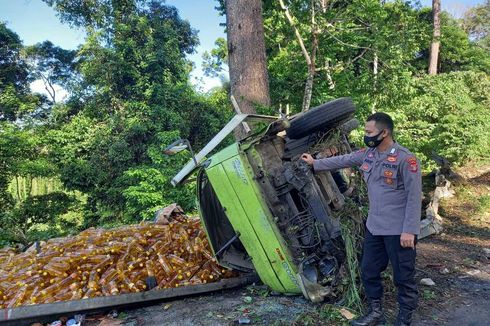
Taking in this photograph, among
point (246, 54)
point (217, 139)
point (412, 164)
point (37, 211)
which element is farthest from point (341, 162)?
point (37, 211)

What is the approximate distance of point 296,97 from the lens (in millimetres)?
→ 11375

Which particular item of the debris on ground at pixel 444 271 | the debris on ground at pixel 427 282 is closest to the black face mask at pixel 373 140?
the debris on ground at pixel 427 282

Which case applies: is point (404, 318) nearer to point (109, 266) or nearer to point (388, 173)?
point (388, 173)

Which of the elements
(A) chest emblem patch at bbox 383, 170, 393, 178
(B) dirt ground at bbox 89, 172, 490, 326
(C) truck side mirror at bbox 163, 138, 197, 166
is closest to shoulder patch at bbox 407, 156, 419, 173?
(A) chest emblem patch at bbox 383, 170, 393, 178

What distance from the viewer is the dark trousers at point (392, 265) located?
3219 millimetres

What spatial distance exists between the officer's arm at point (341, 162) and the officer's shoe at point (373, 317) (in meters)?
1.24

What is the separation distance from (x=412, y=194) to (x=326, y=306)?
134 centimetres

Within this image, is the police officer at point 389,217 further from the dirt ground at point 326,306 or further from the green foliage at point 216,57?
the green foliage at point 216,57

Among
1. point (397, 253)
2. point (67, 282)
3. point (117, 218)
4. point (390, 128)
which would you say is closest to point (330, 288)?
point (397, 253)

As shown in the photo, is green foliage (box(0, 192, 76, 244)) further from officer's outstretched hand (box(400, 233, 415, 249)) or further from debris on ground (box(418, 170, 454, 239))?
officer's outstretched hand (box(400, 233, 415, 249))

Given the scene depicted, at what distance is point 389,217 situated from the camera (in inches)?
128

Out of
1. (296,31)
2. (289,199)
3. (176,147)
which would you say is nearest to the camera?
(289,199)

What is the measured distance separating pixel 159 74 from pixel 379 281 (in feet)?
45.6

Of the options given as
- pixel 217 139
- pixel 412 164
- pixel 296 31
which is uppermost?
pixel 296 31
